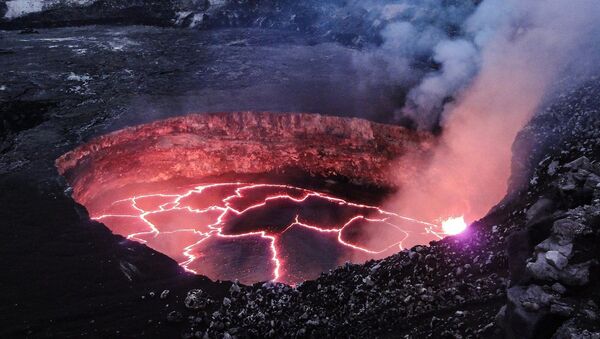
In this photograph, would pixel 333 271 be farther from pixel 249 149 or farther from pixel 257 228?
pixel 249 149

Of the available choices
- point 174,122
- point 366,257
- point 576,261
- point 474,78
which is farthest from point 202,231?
point 576,261

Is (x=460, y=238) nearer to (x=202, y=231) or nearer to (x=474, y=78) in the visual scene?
(x=202, y=231)

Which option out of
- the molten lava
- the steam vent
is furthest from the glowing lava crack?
the molten lava

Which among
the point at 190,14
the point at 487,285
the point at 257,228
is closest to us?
the point at 487,285

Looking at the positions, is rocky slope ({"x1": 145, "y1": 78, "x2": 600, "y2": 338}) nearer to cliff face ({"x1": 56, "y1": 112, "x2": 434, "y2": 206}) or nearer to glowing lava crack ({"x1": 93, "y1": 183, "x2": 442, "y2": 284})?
glowing lava crack ({"x1": 93, "y1": 183, "x2": 442, "y2": 284})

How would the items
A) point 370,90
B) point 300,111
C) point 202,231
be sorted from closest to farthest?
1. point 202,231
2. point 300,111
3. point 370,90

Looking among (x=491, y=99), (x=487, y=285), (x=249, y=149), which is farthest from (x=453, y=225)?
(x=487, y=285)
